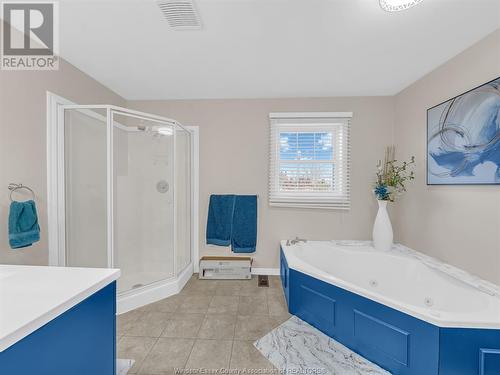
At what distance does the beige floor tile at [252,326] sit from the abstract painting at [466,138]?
1.98m

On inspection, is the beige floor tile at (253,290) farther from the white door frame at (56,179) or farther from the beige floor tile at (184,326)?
the white door frame at (56,179)

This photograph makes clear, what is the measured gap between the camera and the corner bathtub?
121 centimetres

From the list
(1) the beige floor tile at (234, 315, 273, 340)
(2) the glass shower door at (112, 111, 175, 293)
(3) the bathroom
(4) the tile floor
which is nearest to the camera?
(3) the bathroom

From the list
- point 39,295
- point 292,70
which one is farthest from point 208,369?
point 292,70

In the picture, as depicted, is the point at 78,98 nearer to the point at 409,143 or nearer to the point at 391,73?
the point at 391,73

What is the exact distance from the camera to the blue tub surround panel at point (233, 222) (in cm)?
279

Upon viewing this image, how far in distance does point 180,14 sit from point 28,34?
3.99ft

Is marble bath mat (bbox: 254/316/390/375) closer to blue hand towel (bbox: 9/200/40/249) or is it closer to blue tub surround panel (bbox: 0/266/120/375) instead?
blue tub surround panel (bbox: 0/266/120/375)

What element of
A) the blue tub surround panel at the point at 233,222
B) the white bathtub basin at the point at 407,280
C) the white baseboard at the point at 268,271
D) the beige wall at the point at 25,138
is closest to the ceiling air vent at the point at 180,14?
the beige wall at the point at 25,138

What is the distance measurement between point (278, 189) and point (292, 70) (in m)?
1.34

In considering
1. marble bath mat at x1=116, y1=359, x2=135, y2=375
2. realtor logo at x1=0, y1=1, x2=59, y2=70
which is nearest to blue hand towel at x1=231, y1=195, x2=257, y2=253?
marble bath mat at x1=116, y1=359, x2=135, y2=375

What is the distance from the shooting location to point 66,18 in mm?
1518

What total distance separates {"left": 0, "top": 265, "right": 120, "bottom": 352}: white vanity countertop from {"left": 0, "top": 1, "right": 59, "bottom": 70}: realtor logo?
4.97ft

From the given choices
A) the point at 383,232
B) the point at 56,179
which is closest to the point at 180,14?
the point at 56,179
